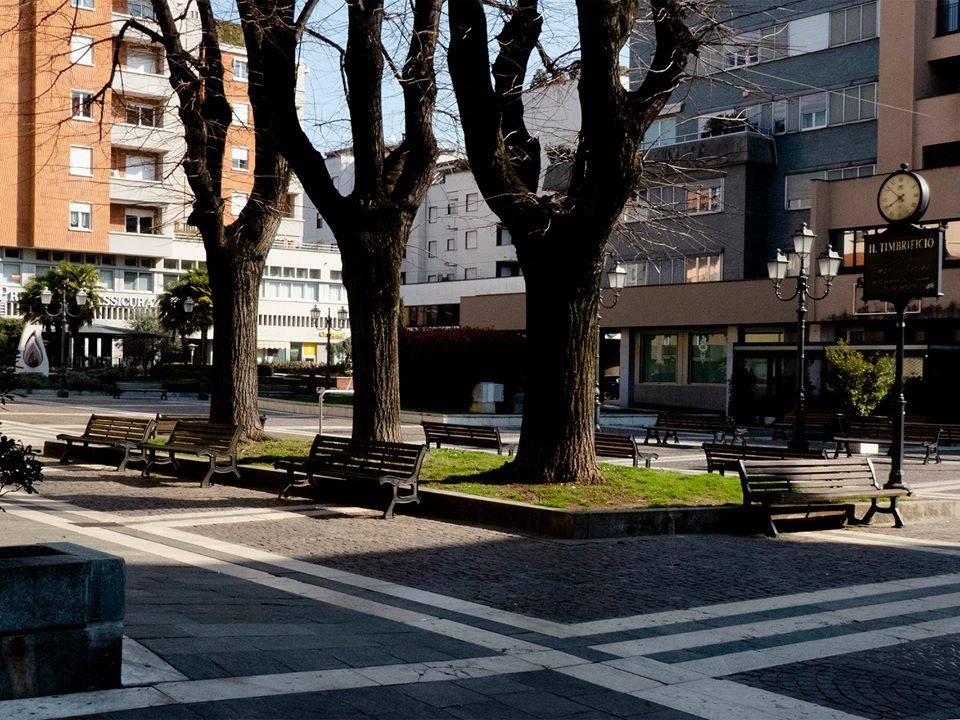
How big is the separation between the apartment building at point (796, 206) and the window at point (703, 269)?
0.06 meters

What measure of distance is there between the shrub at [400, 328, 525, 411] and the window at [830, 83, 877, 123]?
1534cm

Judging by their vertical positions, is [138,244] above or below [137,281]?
above

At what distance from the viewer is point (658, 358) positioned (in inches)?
1880

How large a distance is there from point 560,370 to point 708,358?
109 feet

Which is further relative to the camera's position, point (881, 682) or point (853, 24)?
point (853, 24)

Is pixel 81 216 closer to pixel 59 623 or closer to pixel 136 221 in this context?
pixel 136 221

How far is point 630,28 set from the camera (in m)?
12.5

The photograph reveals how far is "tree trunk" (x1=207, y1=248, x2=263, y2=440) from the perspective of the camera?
60.3ft

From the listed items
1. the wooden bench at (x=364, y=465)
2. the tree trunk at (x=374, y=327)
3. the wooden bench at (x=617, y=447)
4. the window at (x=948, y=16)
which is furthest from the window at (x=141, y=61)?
the wooden bench at (x=364, y=465)

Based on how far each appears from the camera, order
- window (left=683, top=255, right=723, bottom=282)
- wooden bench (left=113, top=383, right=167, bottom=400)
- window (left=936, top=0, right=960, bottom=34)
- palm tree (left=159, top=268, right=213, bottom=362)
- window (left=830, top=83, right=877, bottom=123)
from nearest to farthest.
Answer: window (left=936, top=0, right=960, bottom=34)
window (left=830, top=83, right=877, bottom=123)
wooden bench (left=113, top=383, right=167, bottom=400)
window (left=683, top=255, right=723, bottom=282)
palm tree (left=159, top=268, right=213, bottom=362)

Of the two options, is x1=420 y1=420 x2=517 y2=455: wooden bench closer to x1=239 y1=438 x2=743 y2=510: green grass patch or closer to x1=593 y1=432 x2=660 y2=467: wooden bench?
x1=593 y1=432 x2=660 y2=467: wooden bench

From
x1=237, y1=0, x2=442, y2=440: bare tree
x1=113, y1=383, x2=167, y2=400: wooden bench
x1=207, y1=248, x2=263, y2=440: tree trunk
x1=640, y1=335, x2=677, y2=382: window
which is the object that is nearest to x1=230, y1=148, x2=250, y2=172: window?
x1=113, y1=383, x2=167, y2=400: wooden bench

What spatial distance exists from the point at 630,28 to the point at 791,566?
19.7ft

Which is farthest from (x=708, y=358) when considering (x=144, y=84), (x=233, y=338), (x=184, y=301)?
(x=144, y=84)
